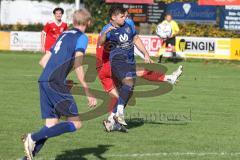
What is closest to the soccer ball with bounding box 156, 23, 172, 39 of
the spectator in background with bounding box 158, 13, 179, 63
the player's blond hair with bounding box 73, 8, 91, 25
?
the spectator in background with bounding box 158, 13, 179, 63

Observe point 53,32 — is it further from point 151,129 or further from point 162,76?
point 151,129

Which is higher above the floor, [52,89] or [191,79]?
[52,89]

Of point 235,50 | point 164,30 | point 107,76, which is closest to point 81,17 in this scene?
point 107,76

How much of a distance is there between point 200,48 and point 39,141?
902 inches

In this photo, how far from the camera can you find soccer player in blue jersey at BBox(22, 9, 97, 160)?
27.2 feet

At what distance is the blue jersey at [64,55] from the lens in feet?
27.2

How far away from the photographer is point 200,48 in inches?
1214

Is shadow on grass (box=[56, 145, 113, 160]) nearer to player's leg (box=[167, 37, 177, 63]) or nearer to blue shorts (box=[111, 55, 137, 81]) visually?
blue shorts (box=[111, 55, 137, 81])

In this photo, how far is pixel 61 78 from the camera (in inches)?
331

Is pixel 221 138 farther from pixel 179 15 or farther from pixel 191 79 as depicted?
pixel 179 15

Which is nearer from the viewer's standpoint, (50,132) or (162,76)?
(50,132)

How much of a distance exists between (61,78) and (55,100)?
0.28m

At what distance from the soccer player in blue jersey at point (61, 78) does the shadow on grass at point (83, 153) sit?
88cm

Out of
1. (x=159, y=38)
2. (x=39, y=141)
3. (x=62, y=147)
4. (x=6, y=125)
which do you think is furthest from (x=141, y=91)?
(x=159, y=38)
